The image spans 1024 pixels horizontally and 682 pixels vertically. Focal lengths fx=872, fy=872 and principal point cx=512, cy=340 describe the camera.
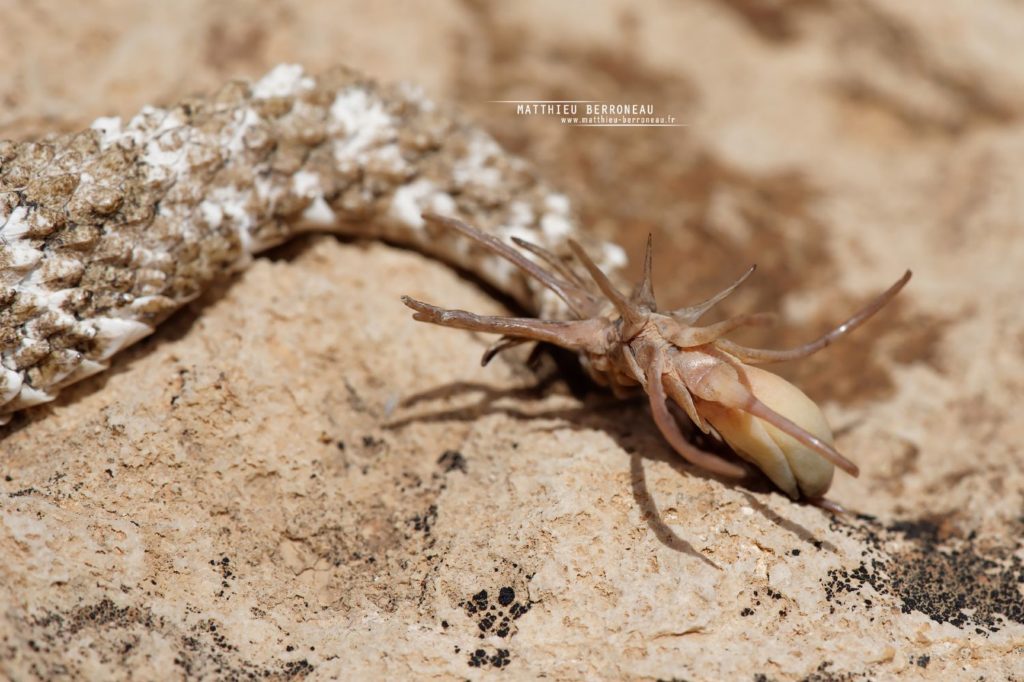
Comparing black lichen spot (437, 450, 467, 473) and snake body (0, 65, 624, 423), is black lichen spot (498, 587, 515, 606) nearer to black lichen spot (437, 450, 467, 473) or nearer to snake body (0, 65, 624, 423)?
black lichen spot (437, 450, 467, 473)

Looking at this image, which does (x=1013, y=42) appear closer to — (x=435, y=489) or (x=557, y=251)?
(x=557, y=251)

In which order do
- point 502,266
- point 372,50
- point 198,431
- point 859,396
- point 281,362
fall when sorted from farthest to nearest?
1. point 372,50
2. point 859,396
3. point 502,266
4. point 281,362
5. point 198,431

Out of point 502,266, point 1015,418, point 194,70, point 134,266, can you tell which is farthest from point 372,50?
point 1015,418

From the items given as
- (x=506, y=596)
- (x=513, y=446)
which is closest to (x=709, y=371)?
(x=513, y=446)

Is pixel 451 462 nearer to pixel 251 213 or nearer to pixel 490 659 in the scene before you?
pixel 490 659

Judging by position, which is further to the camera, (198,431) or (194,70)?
(194,70)
